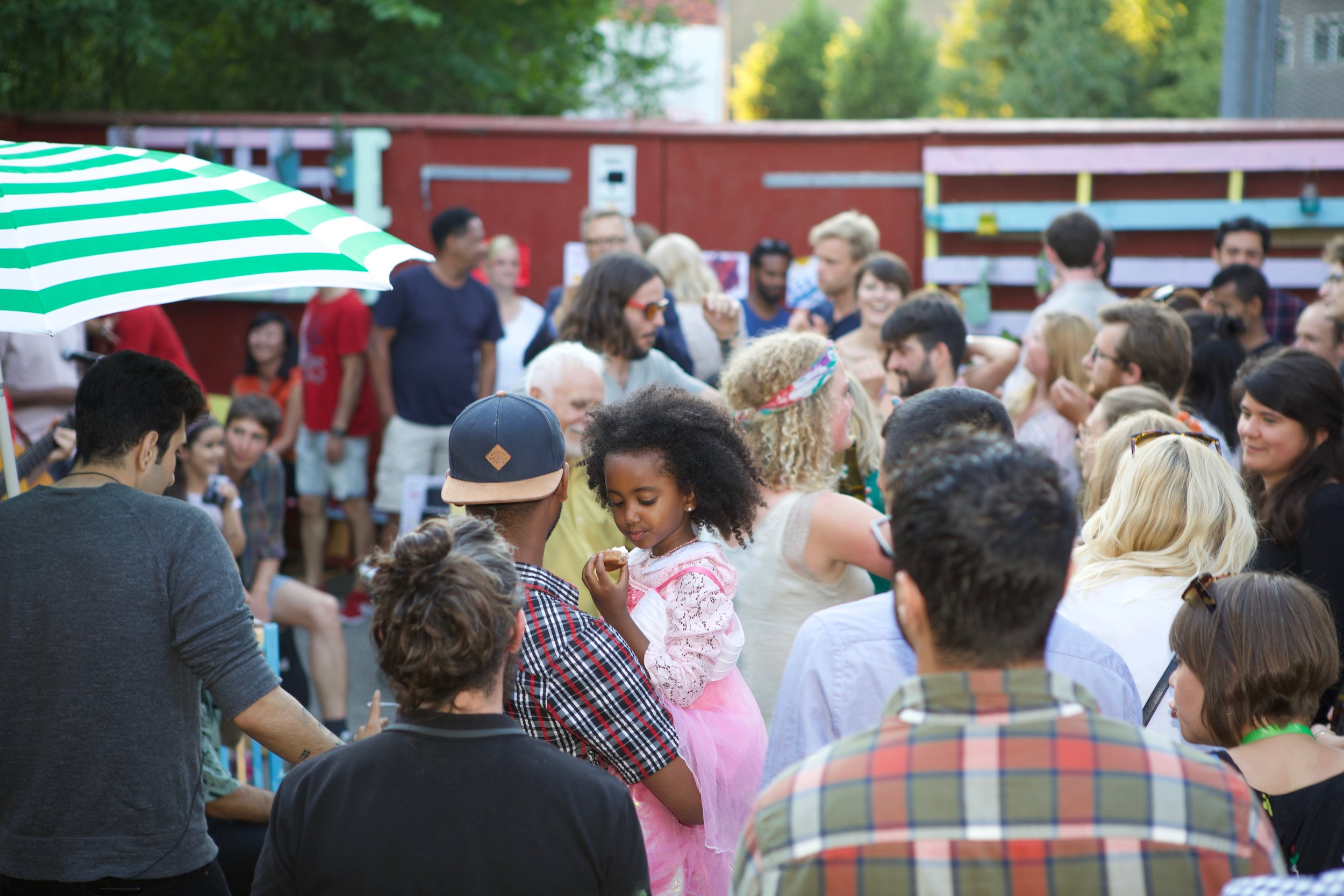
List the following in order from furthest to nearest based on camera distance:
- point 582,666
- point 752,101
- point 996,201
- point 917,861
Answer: point 752,101
point 996,201
point 582,666
point 917,861

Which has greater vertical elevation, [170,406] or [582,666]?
[170,406]

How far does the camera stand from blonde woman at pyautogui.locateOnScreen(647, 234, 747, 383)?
6082mm

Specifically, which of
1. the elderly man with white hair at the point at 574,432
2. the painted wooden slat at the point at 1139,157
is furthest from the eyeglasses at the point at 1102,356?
the painted wooden slat at the point at 1139,157

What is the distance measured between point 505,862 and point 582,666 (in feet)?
1.41

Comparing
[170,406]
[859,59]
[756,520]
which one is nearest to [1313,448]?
[756,520]

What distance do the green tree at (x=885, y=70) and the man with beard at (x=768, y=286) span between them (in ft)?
67.7

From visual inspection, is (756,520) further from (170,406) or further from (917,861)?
(917,861)

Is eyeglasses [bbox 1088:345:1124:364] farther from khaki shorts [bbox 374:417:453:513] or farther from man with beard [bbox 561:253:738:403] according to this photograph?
khaki shorts [bbox 374:417:453:513]

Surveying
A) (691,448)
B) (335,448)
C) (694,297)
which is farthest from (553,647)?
(335,448)

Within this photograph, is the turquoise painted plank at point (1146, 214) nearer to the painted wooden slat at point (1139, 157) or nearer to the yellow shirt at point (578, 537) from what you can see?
the painted wooden slat at point (1139, 157)

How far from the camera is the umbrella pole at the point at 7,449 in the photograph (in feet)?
9.32

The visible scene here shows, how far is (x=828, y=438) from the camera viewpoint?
11.1 feet

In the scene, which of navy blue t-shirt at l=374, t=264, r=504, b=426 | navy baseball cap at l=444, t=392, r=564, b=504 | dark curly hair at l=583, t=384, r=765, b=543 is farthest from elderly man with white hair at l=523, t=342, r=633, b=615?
navy blue t-shirt at l=374, t=264, r=504, b=426

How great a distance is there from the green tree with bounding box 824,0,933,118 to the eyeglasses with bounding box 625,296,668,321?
23.4 meters
